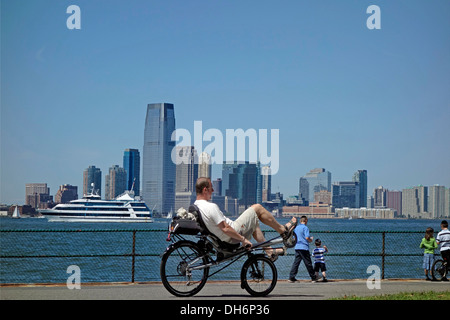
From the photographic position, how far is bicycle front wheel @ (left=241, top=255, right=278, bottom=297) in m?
9.96

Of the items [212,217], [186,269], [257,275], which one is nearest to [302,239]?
[257,275]

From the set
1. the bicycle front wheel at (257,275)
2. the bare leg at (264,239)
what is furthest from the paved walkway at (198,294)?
the bare leg at (264,239)

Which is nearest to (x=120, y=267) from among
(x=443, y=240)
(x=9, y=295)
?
(x=443, y=240)

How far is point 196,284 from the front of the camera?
9.95 meters

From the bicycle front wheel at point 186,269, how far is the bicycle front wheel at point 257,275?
62cm

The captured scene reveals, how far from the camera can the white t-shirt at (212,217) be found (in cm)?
947

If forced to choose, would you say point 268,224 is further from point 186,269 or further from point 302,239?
point 302,239

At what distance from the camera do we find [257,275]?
1003 cm

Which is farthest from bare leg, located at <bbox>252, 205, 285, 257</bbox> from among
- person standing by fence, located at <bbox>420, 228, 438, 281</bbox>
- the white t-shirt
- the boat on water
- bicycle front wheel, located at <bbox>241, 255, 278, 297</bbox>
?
the boat on water

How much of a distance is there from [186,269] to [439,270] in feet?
28.3

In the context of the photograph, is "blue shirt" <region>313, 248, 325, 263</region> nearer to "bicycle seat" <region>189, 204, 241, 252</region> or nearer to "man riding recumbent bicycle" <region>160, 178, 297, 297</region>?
"man riding recumbent bicycle" <region>160, 178, 297, 297</region>

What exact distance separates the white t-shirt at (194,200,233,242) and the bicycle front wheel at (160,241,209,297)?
15.3 inches
